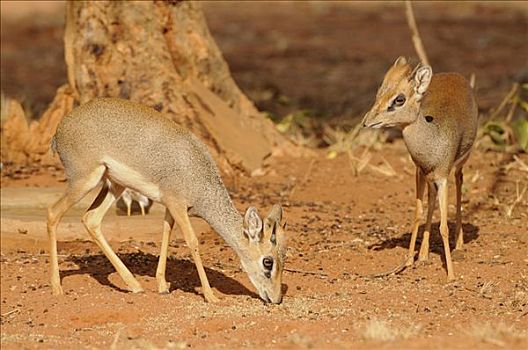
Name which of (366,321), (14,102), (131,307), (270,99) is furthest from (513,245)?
(270,99)

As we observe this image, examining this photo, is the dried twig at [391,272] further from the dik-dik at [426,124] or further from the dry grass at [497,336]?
the dry grass at [497,336]

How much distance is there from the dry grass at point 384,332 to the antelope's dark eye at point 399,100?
2.02 metres

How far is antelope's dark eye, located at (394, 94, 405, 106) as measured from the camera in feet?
28.4

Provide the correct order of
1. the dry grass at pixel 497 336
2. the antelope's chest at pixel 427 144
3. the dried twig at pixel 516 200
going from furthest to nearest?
1. the dried twig at pixel 516 200
2. the antelope's chest at pixel 427 144
3. the dry grass at pixel 497 336

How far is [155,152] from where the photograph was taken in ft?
28.2

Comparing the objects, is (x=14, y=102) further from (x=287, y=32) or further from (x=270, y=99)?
(x=287, y=32)

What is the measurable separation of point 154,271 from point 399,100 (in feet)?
7.56

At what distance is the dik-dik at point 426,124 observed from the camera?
8664 mm

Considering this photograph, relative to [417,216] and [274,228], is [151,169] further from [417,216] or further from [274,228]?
[417,216]

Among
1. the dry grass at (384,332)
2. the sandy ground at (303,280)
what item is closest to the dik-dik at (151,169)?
the sandy ground at (303,280)

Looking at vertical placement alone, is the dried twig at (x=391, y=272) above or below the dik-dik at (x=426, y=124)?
below

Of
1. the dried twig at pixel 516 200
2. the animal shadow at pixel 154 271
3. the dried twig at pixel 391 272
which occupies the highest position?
the dried twig at pixel 391 272

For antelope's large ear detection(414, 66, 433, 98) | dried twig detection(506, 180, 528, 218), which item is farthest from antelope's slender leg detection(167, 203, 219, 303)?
dried twig detection(506, 180, 528, 218)

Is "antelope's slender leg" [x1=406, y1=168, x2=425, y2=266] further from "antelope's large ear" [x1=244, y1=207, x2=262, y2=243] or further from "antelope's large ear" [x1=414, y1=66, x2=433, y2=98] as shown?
"antelope's large ear" [x1=244, y1=207, x2=262, y2=243]
